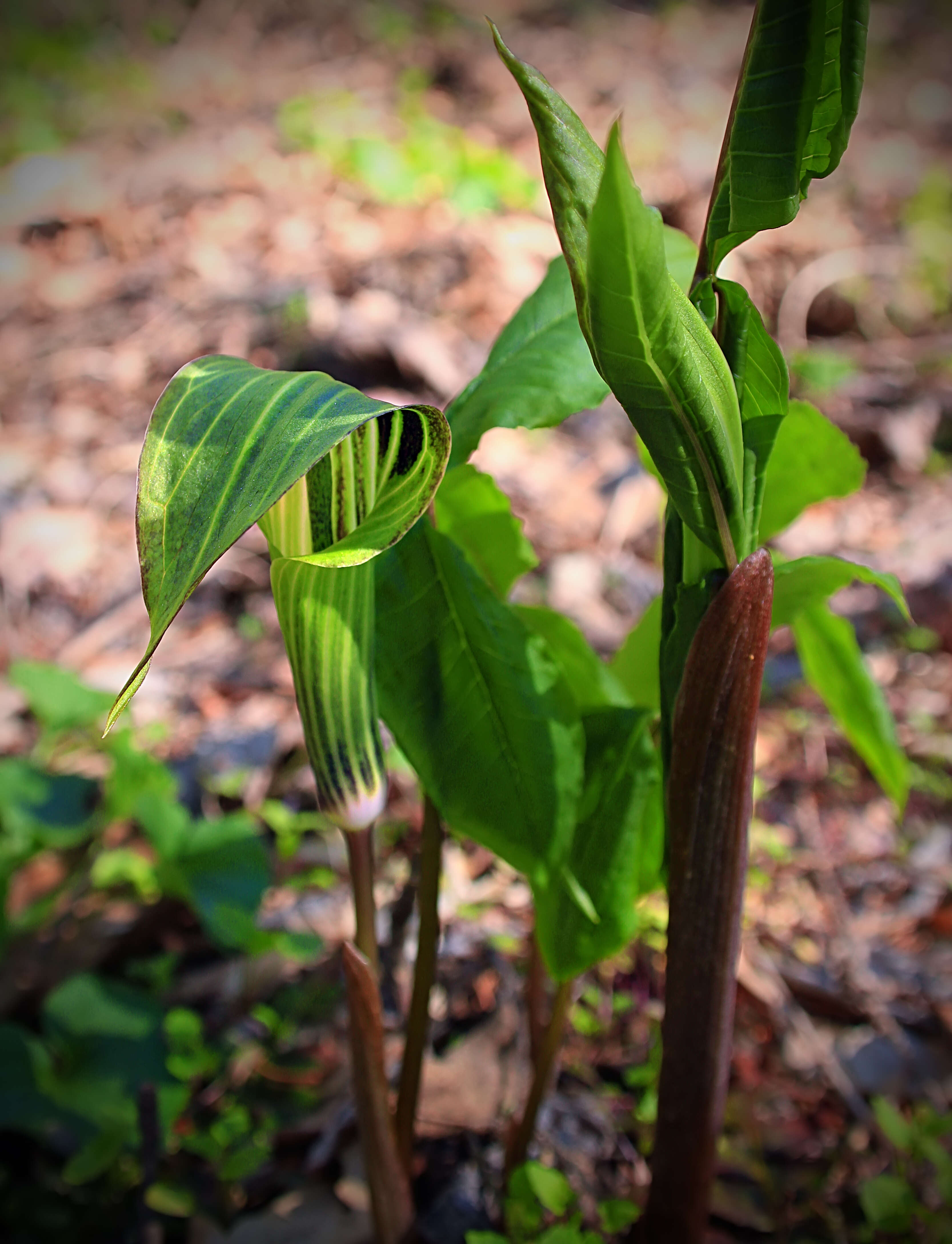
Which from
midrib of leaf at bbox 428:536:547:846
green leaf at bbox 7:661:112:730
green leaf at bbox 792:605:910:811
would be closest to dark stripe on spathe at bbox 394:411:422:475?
midrib of leaf at bbox 428:536:547:846

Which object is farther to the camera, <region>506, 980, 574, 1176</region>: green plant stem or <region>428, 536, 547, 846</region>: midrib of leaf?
<region>506, 980, 574, 1176</region>: green plant stem

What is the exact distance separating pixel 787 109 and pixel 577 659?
0.49 m

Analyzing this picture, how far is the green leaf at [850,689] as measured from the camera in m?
0.91

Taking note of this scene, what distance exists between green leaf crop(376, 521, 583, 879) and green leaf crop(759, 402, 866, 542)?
272 mm

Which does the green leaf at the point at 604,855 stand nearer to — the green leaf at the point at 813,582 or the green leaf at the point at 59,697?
the green leaf at the point at 813,582

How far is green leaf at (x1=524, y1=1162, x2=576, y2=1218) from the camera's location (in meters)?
0.86

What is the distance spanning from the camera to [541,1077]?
97 cm

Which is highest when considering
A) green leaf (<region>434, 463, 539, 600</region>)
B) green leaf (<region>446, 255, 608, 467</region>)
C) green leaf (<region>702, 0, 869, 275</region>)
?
green leaf (<region>702, 0, 869, 275</region>)

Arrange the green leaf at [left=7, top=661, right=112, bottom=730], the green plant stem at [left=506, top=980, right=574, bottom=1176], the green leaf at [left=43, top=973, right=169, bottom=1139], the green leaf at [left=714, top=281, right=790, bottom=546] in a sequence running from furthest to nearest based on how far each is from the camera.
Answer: the green leaf at [left=7, top=661, right=112, bottom=730] < the green leaf at [left=43, top=973, right=169, bottom=1139] < the green plant stem at [left=506, top=980, right=574, bottom=1176] < the green leaf at [left=714, top=281, right=790, bottom=546]

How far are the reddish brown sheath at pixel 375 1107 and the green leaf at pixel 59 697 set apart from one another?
3.13ft

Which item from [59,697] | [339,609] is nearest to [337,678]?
[339,609]

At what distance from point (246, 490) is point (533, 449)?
2.40 metres

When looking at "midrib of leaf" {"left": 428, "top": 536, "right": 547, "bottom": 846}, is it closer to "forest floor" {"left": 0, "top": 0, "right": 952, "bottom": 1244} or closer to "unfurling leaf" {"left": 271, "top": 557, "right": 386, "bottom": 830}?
"unfurling leaf" {"left": 271, "top": 557, "right": 386, "bottom": 830}

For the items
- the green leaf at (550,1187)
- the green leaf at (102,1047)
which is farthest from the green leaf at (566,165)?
the green leaf at (102,1047)
